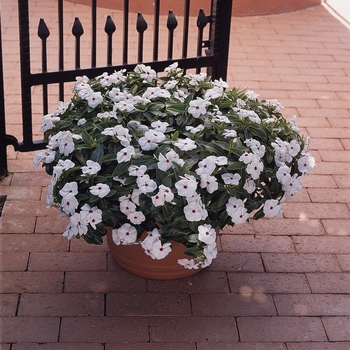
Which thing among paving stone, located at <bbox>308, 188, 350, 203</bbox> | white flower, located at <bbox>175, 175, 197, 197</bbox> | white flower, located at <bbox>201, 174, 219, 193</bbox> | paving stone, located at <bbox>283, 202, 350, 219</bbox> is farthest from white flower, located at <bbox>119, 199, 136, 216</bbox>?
paving stone, located at <bbox>308, 188, 350, 203</bbox>

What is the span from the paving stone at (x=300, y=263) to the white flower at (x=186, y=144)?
104cm

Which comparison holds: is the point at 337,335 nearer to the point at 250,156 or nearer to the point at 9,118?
the point at 250,156

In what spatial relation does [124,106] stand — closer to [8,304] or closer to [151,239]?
[151,239]

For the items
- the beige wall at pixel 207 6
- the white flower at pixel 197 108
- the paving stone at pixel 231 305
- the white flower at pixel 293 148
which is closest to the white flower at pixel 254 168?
the white flower at pixel 293 148

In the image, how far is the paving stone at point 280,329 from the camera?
334 cm

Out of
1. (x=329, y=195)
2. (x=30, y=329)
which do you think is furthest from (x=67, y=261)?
(x=329, y=195)

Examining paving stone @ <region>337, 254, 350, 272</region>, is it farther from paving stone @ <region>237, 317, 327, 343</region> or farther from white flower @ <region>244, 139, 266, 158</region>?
white flower @ <region>244, 139, 266, 158</region>

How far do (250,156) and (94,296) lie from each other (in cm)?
112

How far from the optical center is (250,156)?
3158mm

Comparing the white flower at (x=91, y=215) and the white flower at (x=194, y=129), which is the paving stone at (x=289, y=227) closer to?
the white flower at (x=194, y=129)

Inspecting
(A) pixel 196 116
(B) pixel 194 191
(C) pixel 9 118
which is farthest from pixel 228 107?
(C) pixel 9 118

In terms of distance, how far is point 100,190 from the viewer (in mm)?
3062

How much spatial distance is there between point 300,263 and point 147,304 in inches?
37.7

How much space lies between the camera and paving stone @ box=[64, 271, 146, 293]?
11.8 ft
